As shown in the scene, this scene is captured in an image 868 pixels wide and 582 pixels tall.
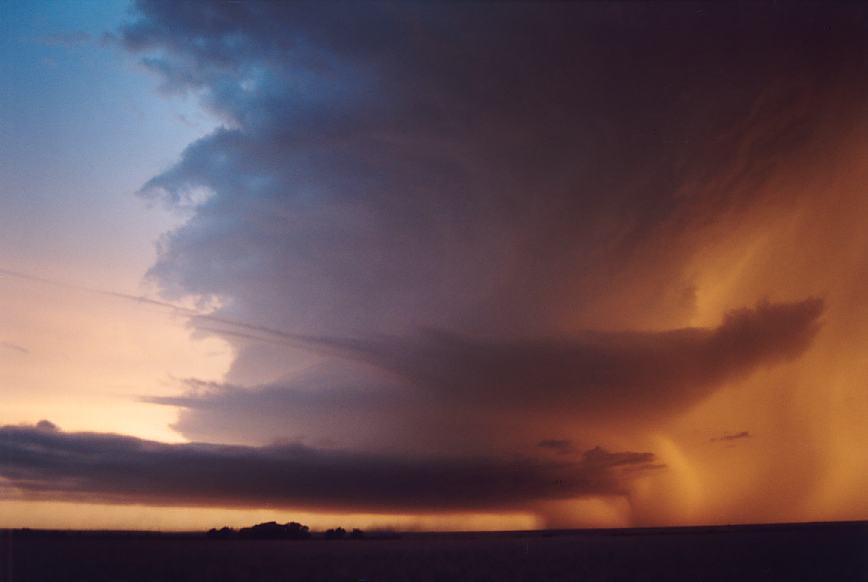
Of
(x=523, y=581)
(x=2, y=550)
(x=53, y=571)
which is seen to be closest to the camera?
(x=2, y=550)

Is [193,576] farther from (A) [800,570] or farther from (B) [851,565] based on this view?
(B) [851,565]

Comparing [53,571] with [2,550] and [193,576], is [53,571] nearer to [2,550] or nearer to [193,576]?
[193,576]

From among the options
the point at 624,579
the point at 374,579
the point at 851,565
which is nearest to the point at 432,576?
the point at 374,579

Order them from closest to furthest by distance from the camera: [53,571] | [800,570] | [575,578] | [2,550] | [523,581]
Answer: [2,550] < [523,581] < [575,578] < [800,570] < [53,571]

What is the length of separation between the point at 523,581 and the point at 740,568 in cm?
3970

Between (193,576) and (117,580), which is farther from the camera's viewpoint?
(193,576)

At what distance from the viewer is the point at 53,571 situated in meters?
107

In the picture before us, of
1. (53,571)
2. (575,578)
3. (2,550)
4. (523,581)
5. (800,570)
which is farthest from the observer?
(53,571)

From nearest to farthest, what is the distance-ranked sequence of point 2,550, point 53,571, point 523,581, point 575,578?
point 2,550 → point 523,581 → point 575,578 → point 53,571

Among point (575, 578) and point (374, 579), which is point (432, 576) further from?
point (575, 578)

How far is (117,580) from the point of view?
92.4m

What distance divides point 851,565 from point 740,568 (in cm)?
2292

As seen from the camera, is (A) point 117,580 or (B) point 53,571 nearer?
(A) point 117,580

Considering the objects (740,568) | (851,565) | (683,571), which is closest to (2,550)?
(683,571)
